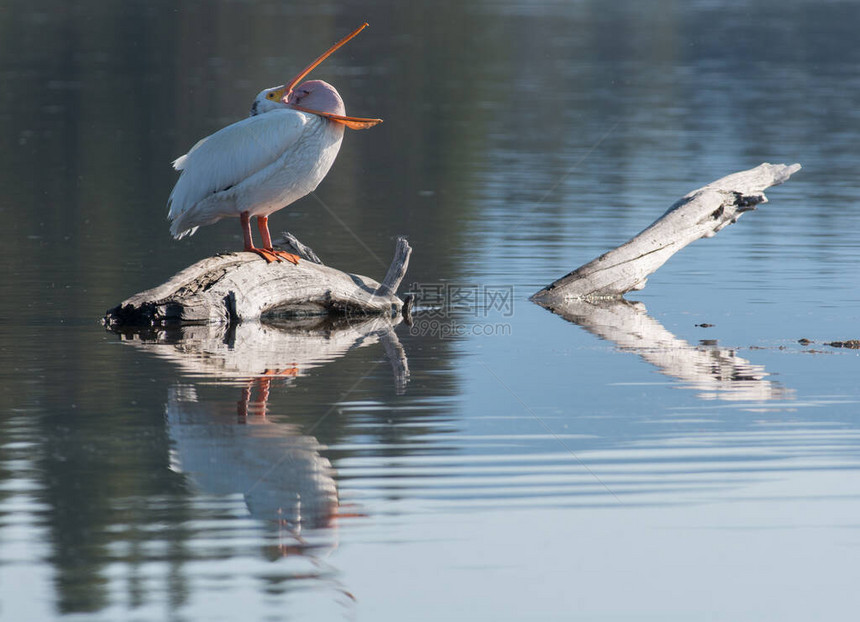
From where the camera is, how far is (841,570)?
6320 millimetres

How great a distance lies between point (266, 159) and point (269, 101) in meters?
0.79

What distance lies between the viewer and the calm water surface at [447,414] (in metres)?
6.15

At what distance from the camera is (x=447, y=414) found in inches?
348

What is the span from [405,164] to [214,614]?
1896cm

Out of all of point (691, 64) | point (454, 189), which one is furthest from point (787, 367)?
point (691, 64)

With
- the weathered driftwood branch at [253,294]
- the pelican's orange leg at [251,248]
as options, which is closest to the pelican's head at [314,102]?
the pelican's orange leg at [251,248]

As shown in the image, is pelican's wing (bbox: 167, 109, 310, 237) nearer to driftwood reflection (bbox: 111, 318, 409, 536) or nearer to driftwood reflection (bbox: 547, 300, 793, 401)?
driftwood reflection (bbox: 111, 318, 409, 536)

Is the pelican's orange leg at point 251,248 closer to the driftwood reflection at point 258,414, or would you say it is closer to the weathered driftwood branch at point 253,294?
the weathered driftwood branch at point 253,294

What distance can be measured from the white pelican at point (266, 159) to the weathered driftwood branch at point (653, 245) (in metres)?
2.65

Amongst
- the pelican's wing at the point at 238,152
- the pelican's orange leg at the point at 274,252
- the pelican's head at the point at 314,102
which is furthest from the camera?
the pelican's orange leg at the point at 274,252

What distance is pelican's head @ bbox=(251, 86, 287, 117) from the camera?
11.9m

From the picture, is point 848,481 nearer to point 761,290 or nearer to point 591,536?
point 591,536

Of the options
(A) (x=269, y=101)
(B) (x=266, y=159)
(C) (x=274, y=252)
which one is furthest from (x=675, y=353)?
(A) (x=269, y=101)

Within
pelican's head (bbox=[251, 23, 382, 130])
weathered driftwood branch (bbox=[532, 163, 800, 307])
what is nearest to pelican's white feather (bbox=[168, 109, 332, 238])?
pelican's head (bbox=[251, 23, 382, 130])
